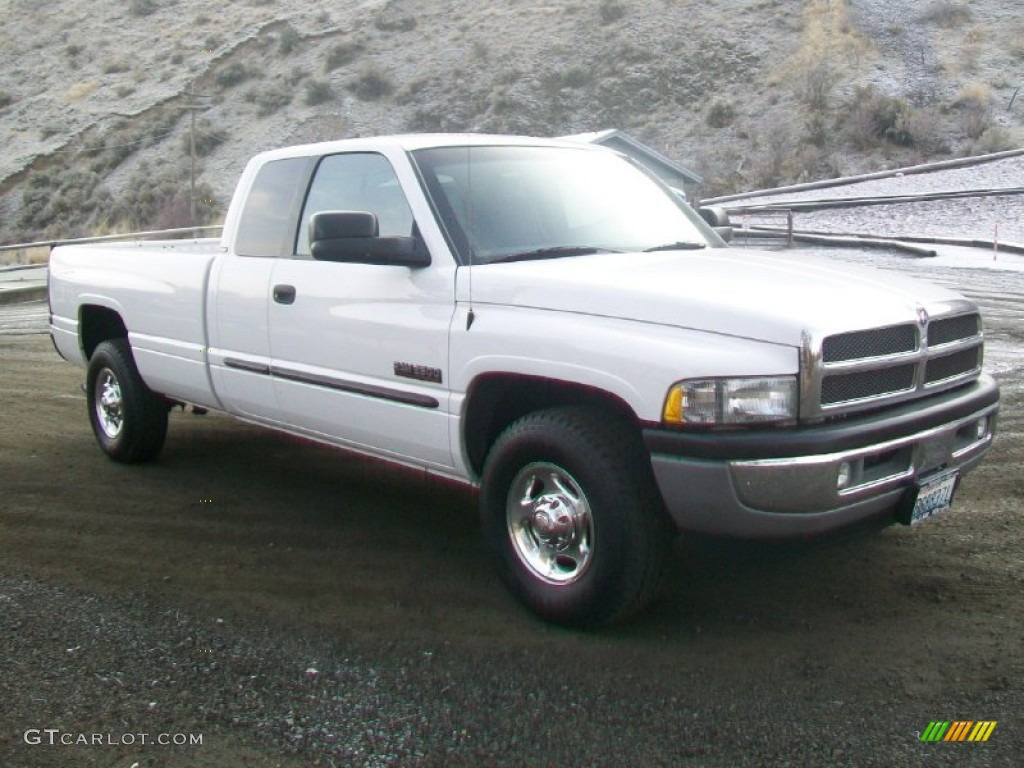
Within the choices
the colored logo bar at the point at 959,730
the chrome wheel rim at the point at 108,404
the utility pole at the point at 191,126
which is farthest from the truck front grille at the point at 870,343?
the utility pole at the point at 191,126

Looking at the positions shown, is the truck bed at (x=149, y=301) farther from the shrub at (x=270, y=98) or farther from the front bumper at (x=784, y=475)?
the shrub at (x=270, y=98)

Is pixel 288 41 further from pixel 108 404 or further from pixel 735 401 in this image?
pixel 735 401

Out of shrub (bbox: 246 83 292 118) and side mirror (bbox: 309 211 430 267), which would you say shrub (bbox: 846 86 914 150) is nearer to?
shrub (bbox: 246 83 292 118)

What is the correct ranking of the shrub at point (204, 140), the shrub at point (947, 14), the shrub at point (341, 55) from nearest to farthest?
the shrub at point (947, 14) < the shrub at point (204, 140) < the shrub at point (341, 55)

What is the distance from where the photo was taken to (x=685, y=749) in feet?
10.8

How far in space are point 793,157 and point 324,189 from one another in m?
32.4

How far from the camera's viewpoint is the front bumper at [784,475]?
359cm

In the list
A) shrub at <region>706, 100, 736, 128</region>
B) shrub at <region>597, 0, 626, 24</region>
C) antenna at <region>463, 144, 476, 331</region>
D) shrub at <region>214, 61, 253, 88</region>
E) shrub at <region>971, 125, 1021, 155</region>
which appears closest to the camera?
antenna at <region>463, 144, 476, 331</region>

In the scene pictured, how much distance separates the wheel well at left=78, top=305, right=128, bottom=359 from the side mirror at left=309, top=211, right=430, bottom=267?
9.54 ft

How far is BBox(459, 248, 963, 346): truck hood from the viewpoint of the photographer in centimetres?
371

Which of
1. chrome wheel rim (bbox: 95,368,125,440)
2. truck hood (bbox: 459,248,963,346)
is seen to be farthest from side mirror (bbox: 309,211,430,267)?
chrome wheel rim (bbox: 95,368,125,440)

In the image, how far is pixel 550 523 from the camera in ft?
13.6

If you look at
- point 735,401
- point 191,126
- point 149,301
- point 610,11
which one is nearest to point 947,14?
point 610,11

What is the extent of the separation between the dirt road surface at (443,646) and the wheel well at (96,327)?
1.32 m
